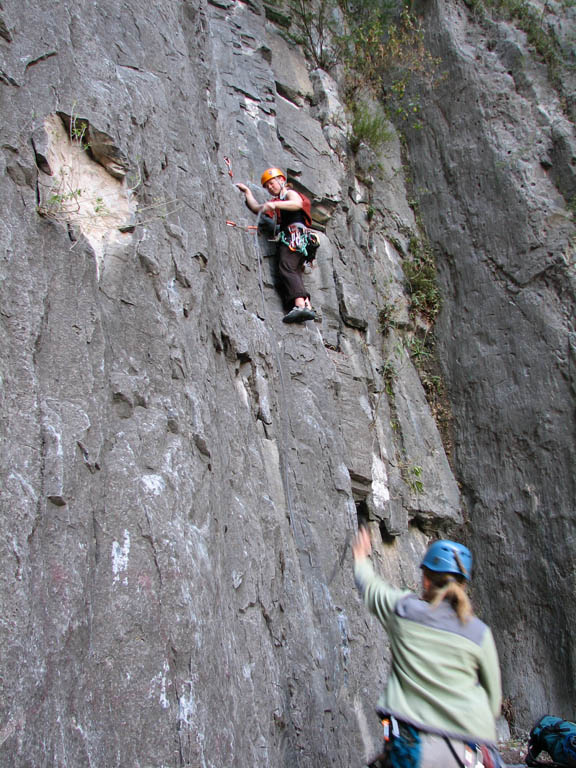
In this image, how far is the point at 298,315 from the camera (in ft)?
21.4

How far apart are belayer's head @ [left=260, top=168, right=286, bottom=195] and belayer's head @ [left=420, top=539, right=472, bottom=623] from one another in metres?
5.29

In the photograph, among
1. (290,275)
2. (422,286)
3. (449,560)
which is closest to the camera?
(449,560)

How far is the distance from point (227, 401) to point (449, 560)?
7.99ft

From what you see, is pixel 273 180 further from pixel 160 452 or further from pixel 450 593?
pixel 450 593

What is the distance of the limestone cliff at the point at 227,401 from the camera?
Answer: 9.07ft

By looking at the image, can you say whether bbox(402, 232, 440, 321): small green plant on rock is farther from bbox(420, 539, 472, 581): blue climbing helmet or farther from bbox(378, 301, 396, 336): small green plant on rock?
bbox(420, 539, 472, 581): blue climbing helmet

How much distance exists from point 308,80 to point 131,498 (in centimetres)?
849

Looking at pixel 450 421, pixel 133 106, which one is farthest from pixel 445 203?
pixel 133 106

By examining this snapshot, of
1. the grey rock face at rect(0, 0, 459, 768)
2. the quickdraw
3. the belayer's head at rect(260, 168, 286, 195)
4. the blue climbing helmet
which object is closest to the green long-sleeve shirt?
the blue climbing helmet

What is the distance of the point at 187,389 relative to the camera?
3.90m

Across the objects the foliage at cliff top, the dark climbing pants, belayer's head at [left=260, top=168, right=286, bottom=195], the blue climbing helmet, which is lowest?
the dark climbing pants

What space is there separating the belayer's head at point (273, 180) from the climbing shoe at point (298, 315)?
1.44 m

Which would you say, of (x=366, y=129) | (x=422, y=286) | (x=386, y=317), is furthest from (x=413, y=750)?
(x=366, y=129)

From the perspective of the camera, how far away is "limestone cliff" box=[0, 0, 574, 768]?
2.76 meters
